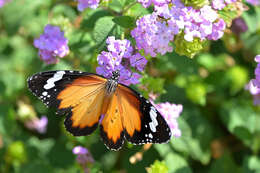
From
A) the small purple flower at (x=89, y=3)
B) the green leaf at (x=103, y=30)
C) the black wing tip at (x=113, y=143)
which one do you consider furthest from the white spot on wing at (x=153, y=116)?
the small purple flower at (x=89, y=3)

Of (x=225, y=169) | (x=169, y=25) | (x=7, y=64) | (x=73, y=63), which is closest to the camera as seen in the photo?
(x=169, y=25)

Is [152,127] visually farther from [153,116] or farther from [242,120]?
[242,120]

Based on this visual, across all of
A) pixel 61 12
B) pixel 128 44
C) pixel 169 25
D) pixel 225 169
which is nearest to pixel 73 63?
pixel 61 12

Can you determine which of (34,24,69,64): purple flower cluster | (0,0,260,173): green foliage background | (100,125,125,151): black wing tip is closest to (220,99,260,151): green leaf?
(0,0,260,173): green foliage background

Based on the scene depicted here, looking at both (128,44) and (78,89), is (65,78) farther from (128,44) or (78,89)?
(128,44)

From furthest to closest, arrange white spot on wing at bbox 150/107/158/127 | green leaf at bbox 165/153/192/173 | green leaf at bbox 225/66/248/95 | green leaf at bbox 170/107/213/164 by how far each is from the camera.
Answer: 1. green leaf at bbox 225/66/248/95
2. green leaf at bbox 170/107/213/164
3. green leaf at bbox 165/153/192/173
4. white spot on wing at bbox 150/107/158/127

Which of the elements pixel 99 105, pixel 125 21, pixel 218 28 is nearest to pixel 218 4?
pixel 218 28

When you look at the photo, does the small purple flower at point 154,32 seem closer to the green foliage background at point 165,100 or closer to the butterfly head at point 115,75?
the butterfly head at point 115,75

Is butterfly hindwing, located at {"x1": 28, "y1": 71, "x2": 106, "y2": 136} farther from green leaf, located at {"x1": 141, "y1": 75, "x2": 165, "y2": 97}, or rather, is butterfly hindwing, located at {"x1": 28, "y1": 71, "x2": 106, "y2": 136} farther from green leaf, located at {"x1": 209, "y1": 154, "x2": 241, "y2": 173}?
green leaf, located at {"x1": 209, "y1": 154, "x2": 241, "y2": 173}

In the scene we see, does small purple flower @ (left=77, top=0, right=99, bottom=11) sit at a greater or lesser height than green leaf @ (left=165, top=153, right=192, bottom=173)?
greater
